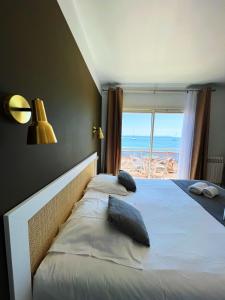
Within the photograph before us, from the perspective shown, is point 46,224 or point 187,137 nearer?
point 46,224

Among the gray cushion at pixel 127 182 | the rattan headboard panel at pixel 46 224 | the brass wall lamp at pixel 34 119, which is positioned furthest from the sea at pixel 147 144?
the brass wall lamp at pixel 34 119

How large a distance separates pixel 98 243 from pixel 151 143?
3.26 m

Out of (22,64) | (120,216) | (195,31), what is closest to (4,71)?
(22,64)

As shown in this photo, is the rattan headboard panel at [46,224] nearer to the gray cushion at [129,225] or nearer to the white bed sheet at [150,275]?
the white bed sheet at [150,275]

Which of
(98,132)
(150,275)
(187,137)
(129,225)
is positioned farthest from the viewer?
(187,137)

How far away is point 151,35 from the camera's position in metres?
1.89

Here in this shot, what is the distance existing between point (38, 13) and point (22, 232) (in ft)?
3.56

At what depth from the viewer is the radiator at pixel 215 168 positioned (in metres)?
3.82

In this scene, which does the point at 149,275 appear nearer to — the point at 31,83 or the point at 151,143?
the point at 31,83

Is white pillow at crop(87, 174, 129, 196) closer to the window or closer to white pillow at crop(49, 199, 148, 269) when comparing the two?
white pillow at crop(49, 199, 148, 269)

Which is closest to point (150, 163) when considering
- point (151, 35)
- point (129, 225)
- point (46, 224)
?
point (151, 35)

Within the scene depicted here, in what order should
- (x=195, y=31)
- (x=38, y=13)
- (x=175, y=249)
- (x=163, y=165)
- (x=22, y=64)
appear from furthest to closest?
1. (x=163, y=165)
2. (x=195, y=31)
3. (x=175, y=249)
4. (x=38, y=13)
5. (x=22, y=64)

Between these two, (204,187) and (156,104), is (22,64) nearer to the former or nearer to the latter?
(204,187)

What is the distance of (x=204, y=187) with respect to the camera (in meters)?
2.26
